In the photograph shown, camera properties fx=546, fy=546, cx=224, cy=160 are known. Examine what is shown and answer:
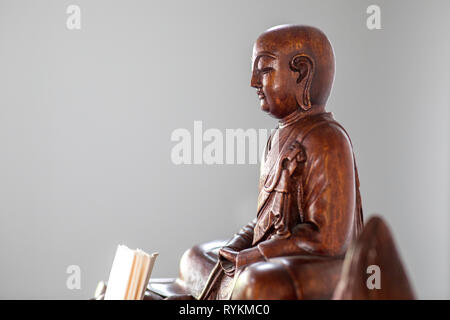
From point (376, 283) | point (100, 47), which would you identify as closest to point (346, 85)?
point (100, 47)

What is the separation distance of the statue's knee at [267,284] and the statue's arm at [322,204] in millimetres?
170

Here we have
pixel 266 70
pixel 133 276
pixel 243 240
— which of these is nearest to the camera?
pixel 133 276

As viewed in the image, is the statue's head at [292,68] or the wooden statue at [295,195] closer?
the wooden statue at [295,195]

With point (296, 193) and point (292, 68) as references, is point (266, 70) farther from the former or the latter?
point (296, 193)

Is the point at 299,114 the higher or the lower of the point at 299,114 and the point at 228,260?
the higher

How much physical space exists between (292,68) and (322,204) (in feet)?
1.56

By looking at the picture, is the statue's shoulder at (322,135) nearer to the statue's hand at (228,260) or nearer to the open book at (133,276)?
the statue's hand at (228,260)

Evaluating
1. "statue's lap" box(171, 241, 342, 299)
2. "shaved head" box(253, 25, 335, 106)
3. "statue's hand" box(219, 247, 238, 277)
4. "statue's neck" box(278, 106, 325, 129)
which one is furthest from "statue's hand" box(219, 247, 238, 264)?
"shaved head" box(253, 25, 335, 106)

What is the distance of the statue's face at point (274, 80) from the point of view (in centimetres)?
183

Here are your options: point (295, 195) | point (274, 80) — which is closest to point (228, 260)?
point (295, 195)

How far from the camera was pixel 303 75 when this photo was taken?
1834mm

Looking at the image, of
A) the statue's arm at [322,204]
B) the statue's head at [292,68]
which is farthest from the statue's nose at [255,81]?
the statue's arm at [322,204]

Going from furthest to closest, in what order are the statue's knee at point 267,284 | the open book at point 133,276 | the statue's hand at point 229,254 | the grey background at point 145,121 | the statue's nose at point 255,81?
1. the grey background at point 145,121
2. the statue's nose at point 255,81
3. the statue's hand at point 229,254
4. the open book at point 133,276
5. the statue's knee at point 267,284

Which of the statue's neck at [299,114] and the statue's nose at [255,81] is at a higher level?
the statue's nose at [255,81]
